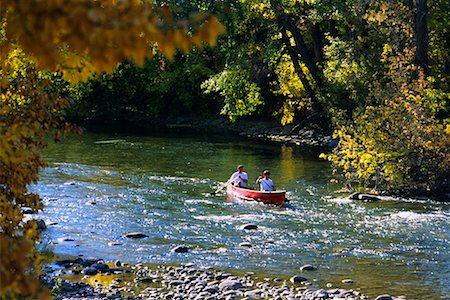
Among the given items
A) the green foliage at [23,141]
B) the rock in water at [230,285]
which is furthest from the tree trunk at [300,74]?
the green foliage at [23,141]

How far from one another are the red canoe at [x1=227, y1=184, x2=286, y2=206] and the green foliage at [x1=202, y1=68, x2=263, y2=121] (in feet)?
21.4

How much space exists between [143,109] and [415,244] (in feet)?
130

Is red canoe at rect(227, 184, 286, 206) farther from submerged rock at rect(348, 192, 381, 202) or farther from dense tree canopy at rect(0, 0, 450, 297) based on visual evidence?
dense tree canopy at rect(0, 0, 450, 297)

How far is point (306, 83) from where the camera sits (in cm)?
3972

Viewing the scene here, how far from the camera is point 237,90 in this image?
1265 inches

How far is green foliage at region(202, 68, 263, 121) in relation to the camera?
31.8 m


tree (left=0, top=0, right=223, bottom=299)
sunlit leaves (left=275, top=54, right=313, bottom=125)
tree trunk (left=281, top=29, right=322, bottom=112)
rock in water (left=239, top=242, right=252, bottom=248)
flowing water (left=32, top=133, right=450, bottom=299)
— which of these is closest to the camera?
tree (left=0, top=0, right=223, bottom=299)

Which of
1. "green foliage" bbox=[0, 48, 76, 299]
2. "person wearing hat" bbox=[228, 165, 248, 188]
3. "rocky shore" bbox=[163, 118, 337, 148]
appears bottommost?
"person wearing hat" bbox=[228, 165, 248, 188]

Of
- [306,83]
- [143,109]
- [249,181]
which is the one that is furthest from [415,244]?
[143,109]

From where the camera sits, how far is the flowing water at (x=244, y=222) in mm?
16547

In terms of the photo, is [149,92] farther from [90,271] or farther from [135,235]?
[90,271]

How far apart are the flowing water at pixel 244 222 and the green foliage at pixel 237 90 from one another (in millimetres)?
2532

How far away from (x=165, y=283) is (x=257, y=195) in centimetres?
991

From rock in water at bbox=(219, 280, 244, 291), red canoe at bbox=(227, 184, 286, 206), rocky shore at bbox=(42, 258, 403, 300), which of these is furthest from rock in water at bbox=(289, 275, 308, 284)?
red canoe at bbox=(227, 184, 286, 206)
